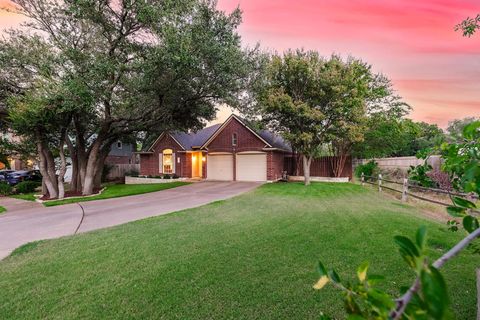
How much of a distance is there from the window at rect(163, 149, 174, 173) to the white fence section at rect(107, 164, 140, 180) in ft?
15.5

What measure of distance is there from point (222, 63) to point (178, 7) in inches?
111

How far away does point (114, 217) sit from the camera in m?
9.11

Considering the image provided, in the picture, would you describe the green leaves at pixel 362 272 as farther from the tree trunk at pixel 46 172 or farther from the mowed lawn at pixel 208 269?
the tree trunk at pixel 46 172

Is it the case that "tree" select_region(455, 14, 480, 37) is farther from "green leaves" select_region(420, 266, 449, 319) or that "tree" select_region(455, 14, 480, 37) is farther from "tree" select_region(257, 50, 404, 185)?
"tree" select_region(257, 50, 404, 185)

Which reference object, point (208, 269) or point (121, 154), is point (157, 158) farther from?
point (208, 269)

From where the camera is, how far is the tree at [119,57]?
1180cm

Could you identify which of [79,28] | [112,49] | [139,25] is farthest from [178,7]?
[79,28]

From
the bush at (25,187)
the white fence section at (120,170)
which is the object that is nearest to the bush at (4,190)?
the bush at (25,187)

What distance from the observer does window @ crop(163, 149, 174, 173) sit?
86.6 feet

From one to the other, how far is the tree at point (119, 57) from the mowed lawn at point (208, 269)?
25.0ft

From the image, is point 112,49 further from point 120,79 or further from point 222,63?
point 222,63

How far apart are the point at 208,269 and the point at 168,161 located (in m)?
23.0

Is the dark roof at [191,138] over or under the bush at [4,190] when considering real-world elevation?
over

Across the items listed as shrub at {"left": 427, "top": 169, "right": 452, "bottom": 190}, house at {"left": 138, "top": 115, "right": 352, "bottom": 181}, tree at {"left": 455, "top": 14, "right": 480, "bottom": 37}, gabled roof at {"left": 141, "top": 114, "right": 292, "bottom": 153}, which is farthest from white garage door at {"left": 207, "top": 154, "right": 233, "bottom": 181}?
tree at {"left": 455, "top": 14, "right": 480, "bottom": 37}
